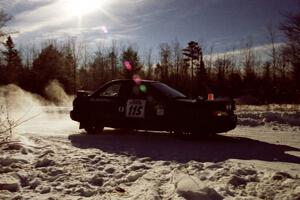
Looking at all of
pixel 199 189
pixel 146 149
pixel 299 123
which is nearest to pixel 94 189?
pixel 199 189

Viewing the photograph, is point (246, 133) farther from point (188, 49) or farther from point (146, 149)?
point (188, 49)

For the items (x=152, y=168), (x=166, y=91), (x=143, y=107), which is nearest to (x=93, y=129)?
(x=143, y=107)

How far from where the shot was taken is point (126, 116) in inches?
399

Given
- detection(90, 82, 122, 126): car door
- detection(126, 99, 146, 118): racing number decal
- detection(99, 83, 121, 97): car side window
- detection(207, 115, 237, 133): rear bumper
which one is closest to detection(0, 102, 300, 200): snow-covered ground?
detection(207, 115, 237, 133): rear bumper

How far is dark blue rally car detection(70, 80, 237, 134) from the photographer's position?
29.9 feet

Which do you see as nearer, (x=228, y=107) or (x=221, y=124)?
(x=221, y=124)

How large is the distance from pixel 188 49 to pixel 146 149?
204 ft


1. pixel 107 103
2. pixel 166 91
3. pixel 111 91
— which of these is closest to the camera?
pixel 166 91

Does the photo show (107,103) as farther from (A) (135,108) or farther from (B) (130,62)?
(B) (130,62)

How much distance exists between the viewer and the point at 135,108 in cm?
994

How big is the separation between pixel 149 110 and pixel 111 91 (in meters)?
1.66

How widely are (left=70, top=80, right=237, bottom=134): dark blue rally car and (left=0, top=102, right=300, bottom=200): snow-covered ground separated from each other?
1.37ft

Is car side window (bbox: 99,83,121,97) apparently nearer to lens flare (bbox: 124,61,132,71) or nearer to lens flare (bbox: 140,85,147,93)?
lens flare (bbox: 140,85,147,93)

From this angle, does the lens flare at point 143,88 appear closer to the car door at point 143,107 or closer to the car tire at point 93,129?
the car door at point 143,107
